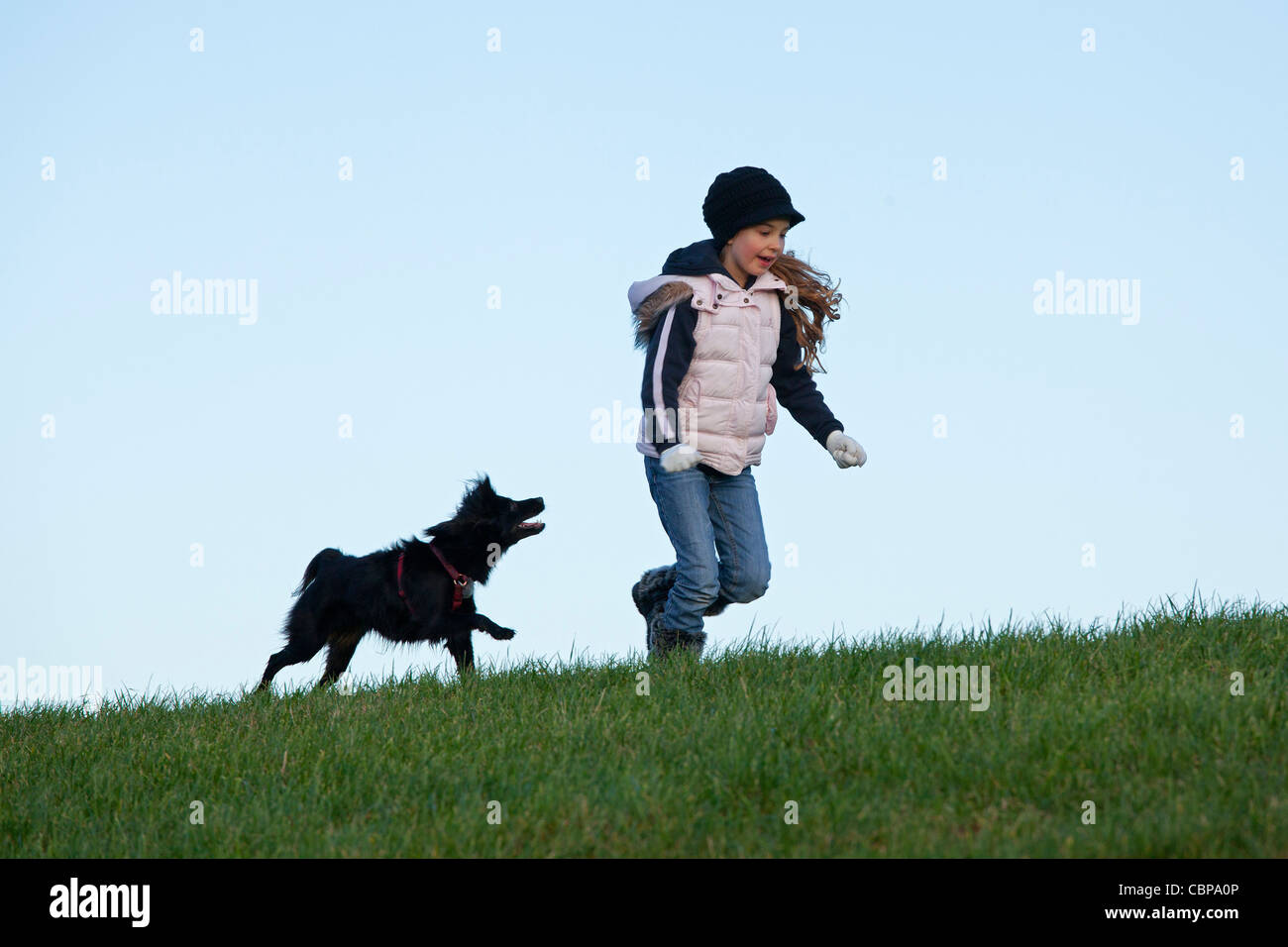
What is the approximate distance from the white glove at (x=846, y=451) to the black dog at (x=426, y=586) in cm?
216

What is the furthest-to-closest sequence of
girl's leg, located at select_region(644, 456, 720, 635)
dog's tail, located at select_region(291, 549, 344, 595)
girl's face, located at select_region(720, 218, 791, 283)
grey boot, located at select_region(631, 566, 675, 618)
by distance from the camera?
dog's tail, located at select_region(291, 549, 344, 595) → grey boot, located at select_region(631, 566, 675, 618) → girl's face, located at select_region(720, 218, 791, 283) → girl's leg, located at select_region(644, 456, 720, 635)

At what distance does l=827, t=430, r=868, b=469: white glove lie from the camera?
22.8 feet

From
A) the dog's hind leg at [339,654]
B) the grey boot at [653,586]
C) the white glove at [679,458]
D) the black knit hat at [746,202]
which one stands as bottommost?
the dog's hind leg at [339,654]

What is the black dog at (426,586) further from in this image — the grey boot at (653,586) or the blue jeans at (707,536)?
the blue jeans at (707,536)

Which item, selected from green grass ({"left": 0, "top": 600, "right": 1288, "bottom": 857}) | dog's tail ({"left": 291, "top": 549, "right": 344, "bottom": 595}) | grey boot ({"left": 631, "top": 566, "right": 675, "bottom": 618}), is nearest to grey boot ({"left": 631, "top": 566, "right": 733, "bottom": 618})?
grey boot ({"left": 631, "top": 566, "right": 675, "bottom": 618})

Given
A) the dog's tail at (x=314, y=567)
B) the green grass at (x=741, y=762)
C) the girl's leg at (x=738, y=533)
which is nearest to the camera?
the green grass at (x=741, y=762)

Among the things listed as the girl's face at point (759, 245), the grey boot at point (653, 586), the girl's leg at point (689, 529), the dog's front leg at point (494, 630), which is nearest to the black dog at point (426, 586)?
the dog's front leg at point (494, 630)

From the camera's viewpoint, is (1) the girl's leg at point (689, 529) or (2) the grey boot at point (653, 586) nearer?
(1) the girl's leg at point (689, 529)

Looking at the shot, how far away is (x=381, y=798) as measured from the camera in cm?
492

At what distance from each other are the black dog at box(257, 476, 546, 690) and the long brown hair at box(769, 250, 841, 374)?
219 centimetres

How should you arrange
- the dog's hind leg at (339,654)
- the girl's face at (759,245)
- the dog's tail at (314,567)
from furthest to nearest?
1. the dog's tail at (314,567)
2. the dog's hind leg at (339,654)
3. the girl's face at (759,245)

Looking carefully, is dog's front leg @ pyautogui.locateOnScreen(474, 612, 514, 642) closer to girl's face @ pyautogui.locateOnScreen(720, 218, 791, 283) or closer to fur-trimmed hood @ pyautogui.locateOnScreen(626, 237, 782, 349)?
fur-trimmed hood @ pyautogui.locateOnScreen(626, 237, 782, 349)

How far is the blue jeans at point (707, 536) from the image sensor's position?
6.60 m
